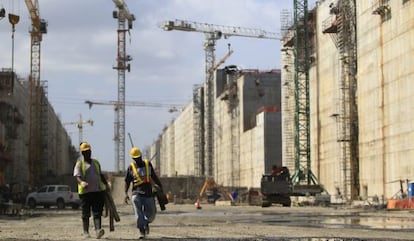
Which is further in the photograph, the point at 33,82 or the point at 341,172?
the point at 33,82

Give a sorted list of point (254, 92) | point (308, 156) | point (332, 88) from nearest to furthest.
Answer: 1. point (332, 88)
2. point (308, 156)
3. point (254, 92)

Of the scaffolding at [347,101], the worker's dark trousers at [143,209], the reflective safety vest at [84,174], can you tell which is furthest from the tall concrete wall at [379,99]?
the reflective safety vest at [84,174]

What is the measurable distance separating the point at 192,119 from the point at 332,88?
251ft

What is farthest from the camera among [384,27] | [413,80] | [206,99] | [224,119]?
[206,99]

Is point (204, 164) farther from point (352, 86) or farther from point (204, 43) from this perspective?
point (352, 86)

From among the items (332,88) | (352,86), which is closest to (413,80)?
(352,86)

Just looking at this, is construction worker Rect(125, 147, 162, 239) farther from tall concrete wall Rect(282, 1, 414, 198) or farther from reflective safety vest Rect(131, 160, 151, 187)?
tall concrete wall Rect(282, 1, 414, 198)

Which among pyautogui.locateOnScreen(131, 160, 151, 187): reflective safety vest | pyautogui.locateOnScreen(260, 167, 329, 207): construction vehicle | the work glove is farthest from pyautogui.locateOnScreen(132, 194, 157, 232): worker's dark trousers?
pyautogui.locateOnScreen(260, 167, 329, 207): construction vehicle

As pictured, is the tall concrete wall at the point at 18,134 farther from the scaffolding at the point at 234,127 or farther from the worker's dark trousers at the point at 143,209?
the worker's dark trousers at the point at 143,209

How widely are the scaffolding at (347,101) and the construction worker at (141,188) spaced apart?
4362cm

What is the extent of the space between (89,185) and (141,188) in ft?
3.15

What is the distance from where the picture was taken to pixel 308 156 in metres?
66.6

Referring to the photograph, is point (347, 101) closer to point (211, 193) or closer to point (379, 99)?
point (379, 99)

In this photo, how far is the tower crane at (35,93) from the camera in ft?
312
